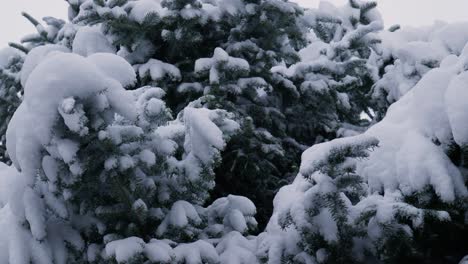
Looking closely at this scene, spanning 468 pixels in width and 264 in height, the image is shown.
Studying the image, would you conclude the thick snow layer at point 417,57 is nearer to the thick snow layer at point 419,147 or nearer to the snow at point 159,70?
the thick snow layer at point 419,147

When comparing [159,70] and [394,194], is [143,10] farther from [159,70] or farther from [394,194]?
[394,194]

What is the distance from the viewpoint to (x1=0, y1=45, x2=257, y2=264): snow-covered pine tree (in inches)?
97.0

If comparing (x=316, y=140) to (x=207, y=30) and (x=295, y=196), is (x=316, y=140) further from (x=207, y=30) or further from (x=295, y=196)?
(x=295, y=196)

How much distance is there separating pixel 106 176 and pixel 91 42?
87.0 inches

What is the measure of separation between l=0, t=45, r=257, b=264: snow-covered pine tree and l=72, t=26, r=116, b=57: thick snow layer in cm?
151

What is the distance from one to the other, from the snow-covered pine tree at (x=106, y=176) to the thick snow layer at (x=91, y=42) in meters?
1.51

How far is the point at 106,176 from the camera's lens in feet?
8.63

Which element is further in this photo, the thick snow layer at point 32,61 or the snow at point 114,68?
the thick snow layer at point 32,61

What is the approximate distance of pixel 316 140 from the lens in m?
5.07

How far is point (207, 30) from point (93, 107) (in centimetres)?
240

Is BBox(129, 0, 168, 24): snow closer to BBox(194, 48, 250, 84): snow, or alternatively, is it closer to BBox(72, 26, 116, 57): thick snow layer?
BBox(72, 26, 116, 57): thick snow layer

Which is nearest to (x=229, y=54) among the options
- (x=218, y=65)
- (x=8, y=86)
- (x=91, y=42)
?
(x=218, y=65)

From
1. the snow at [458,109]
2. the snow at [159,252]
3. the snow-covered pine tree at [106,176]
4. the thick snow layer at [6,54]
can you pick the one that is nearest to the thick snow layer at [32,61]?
the snow-covered pine tree at [106,176]

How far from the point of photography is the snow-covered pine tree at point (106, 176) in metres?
2.46
